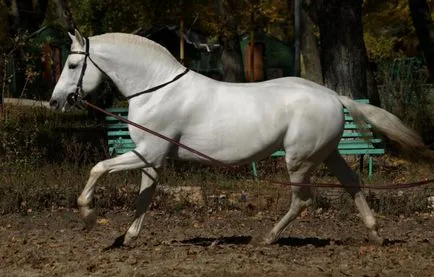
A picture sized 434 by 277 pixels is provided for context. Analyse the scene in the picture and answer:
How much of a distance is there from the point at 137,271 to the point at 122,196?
421cm

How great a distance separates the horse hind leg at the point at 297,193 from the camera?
31.3 ft

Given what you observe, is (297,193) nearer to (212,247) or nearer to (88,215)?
(212,247)

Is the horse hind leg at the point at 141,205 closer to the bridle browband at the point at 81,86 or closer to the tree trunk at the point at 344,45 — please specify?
the bridle browband at the point at 81,86

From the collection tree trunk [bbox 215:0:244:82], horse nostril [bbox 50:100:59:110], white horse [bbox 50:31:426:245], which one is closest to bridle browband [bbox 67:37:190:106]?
white horse [bbox 50:31:426:245]

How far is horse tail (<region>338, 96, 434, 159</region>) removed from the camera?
9898 mm

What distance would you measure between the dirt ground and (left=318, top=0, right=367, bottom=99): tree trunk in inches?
193

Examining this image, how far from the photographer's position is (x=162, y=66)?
9461 mm

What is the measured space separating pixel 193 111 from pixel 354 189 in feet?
6.09

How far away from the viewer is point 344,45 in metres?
16.6

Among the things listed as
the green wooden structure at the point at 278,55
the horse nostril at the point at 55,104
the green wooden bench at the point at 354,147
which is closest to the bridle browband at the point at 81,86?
the horse nostril at the point at 55,104

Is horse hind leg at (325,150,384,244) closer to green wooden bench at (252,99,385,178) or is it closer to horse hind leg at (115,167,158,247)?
horse hind leg at (115,167,158,247)

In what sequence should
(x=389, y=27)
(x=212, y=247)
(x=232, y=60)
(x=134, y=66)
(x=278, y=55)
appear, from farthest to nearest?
(x=278, y=55)
(x=389, y=27)
(x=232, y=60)
(x=212, y=247)
(x=134, y=66)

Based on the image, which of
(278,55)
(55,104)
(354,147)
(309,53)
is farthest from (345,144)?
(278,55)

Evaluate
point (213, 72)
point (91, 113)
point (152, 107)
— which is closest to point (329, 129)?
point (152, 107)
